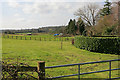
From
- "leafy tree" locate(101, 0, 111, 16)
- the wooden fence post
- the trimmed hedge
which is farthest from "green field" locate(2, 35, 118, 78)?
"leafy tree" locate(101, 0, 111, 16)

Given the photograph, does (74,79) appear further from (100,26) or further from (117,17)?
(100,26)

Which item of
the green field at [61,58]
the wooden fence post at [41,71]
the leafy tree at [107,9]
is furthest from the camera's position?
the leafy tree at [107,9]

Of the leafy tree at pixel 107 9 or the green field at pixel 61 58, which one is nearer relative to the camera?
the green field at pixel 61 58

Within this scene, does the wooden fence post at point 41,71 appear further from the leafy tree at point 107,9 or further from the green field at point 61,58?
the leafy tree at point 107,9

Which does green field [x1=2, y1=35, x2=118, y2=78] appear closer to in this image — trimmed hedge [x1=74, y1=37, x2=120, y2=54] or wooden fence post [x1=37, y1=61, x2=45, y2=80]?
trimmed hedge [x1=74, y1=37, x2=120, y2=54]

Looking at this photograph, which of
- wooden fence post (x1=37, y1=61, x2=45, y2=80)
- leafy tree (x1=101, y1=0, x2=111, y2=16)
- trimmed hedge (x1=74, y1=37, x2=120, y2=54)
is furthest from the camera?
leafy tree (x1=101, y1=0, x2=111, y2=16)

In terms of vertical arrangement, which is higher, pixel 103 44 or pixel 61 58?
pixel 103 44

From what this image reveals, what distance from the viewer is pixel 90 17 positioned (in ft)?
115

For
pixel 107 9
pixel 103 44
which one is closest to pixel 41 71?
pixel 103 44

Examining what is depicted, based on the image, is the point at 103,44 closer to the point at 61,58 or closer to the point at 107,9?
the point at 61,58

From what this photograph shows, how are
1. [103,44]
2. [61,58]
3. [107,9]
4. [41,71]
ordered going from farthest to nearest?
[107,9] < [103,44] < [61,58] < [41,71]

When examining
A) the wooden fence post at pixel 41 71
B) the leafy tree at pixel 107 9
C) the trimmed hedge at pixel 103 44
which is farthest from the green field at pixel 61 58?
the leafy tree at pixel 107 9

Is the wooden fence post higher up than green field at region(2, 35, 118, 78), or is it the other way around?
the wooden fence post

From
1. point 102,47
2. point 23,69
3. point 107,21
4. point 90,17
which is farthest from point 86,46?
point 90,17
